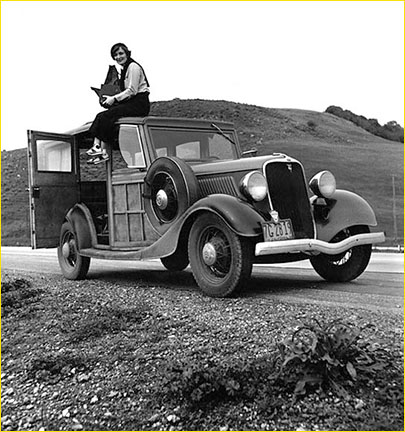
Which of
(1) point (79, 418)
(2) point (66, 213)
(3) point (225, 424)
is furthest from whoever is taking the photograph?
(2) point (66, 213)

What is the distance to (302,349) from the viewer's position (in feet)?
10.0

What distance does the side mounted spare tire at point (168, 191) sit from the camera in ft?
17.8

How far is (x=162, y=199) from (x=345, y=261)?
211 cm

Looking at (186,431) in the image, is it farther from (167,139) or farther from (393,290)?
(167,139)

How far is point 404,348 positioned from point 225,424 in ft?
3.69

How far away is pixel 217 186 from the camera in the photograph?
5602 millimetres

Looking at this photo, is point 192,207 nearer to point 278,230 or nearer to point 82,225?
point 278,230

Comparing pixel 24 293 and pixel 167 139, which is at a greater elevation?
pixel 167 139

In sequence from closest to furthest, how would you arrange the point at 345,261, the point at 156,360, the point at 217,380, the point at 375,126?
the point at 217,380 < the point at 156,360 < the point at 345,261 < the point at 375,126

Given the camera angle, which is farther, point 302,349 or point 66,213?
point 66,213

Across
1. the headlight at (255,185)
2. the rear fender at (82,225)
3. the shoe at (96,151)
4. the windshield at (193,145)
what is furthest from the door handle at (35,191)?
the headlight at (255,185)

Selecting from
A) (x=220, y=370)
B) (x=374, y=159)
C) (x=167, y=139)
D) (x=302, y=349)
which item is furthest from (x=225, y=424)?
(x=374, y=159)

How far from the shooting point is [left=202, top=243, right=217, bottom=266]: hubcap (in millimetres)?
4988

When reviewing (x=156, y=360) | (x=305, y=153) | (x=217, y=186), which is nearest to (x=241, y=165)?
(x=217, y=186)
